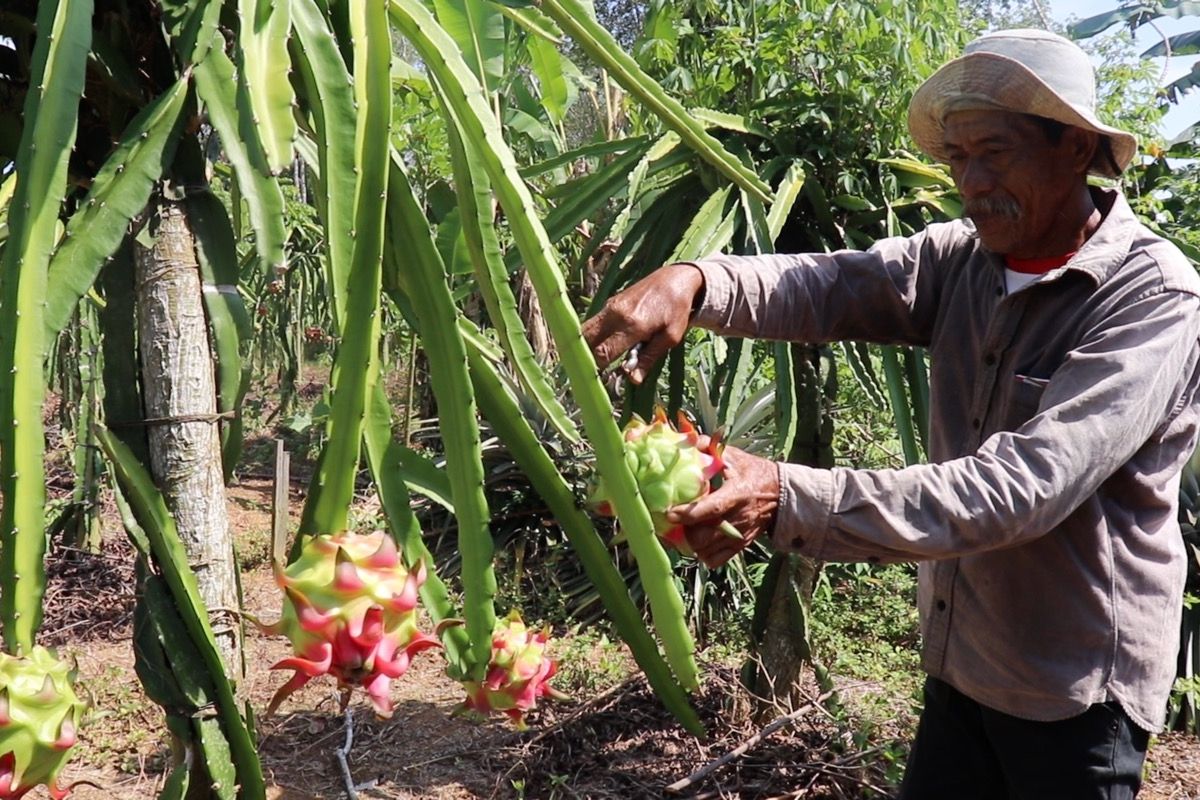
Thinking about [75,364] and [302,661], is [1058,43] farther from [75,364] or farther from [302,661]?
[75,364]

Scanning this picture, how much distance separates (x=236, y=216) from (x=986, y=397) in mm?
1334

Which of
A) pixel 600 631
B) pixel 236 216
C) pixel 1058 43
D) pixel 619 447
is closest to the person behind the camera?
pixel 619 447

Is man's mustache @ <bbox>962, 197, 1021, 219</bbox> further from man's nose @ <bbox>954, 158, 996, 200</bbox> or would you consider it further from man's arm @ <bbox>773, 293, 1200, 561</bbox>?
man's arm @ <bbox>773, 293, 1200, 561</bbox>

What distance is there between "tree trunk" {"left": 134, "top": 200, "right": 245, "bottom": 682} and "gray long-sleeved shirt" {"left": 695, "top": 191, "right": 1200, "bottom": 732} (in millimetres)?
626

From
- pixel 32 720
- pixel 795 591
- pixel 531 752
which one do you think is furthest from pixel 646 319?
pixel 531 752

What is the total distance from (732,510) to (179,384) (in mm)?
607

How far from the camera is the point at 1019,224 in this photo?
1.39 metres

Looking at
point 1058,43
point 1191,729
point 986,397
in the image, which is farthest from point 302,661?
point 1191,729

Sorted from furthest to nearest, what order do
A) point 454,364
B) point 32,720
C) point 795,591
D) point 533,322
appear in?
point 533,322 < point 795,591 < point 454,364 < point 32,720

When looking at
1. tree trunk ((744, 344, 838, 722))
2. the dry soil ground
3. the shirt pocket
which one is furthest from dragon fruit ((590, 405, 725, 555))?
the dry soil ground

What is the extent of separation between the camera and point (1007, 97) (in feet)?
4.42

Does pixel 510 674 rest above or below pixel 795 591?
above

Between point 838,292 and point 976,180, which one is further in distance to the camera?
point 838,292

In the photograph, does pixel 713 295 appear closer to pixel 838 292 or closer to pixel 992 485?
pixel 838 292
